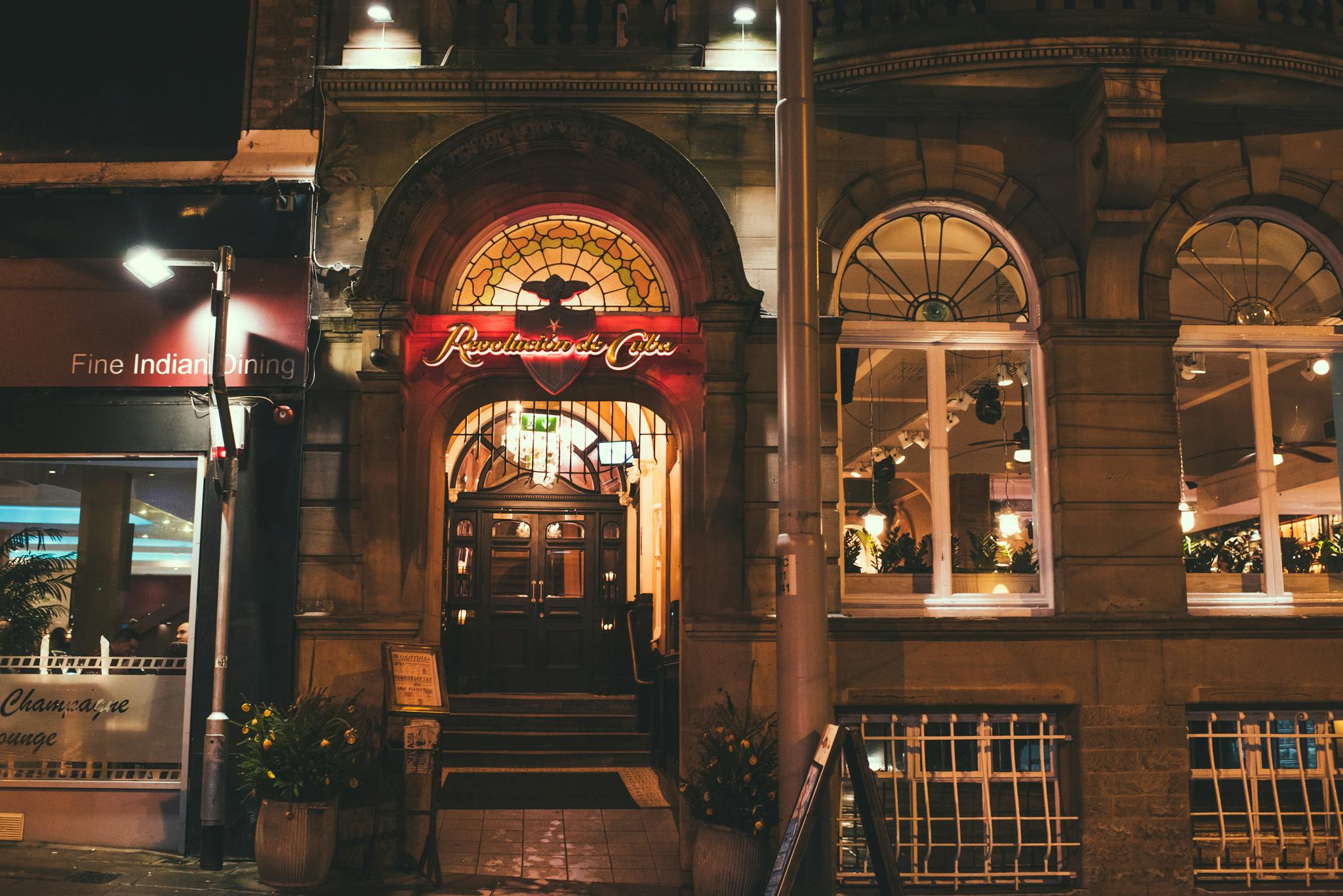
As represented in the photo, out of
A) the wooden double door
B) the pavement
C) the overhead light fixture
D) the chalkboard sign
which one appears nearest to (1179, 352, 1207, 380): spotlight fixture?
the overhead light fixture

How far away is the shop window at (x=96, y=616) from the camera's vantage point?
380 inches

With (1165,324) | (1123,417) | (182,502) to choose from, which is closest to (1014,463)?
(1123,417)

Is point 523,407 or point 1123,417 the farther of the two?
point 523,407

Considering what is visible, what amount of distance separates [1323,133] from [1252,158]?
81 centimetres

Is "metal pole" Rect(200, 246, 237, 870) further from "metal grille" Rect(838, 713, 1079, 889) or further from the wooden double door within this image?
the wooden double door

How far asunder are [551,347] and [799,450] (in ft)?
10.7

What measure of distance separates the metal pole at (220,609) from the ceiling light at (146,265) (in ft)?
1.40

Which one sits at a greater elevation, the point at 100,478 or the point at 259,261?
the point at 259,261

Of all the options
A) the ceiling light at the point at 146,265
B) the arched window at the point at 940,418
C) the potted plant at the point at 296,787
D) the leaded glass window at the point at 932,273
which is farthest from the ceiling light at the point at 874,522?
the ceiling light at the point at 146,265

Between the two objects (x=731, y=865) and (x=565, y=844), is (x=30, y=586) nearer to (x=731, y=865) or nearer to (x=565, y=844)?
(x=565, y=844)

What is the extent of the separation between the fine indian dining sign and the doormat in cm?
429

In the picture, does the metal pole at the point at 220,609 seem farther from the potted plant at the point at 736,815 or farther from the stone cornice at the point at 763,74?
the potted plant at the point at 736,815

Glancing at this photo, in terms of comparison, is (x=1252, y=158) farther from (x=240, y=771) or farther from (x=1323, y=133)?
(x=240, y=771)

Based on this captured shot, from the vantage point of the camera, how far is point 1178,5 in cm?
987
